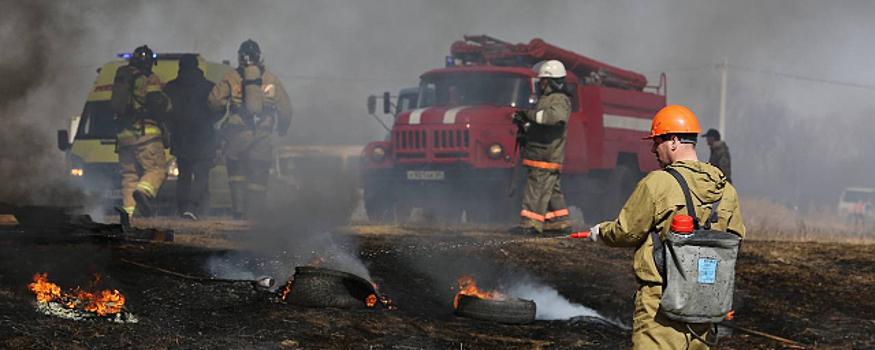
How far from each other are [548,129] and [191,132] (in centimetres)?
490

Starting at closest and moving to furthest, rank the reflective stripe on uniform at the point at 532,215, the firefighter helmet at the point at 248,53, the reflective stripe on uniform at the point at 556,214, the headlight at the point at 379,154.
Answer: the reflective stripe on uniform at the point at 532,215 → the reflective stripe on uniform at the point at 556,214 → the firefighter helmet at the point at 248,53 → the headlight at the point at 379,154

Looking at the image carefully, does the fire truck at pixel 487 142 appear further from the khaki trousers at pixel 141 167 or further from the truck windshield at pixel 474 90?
the khaki trousers at pixel 141 167

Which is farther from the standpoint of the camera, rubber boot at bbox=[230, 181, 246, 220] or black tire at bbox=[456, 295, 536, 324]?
rubber boot at bbox=[230, 181, 246, 220]

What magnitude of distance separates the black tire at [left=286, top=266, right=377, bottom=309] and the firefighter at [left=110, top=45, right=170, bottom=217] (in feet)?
21.1

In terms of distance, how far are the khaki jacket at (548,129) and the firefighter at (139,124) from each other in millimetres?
4966

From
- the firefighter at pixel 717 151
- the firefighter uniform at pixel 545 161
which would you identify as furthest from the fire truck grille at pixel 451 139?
the firefighter at pixel 717 151

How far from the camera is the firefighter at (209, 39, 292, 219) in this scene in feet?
41.7

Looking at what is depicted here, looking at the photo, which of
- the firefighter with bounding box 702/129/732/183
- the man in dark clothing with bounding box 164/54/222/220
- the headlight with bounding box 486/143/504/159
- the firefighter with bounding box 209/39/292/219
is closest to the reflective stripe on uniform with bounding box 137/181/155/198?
the man in dark clothing with bounding box 164/54/222/220

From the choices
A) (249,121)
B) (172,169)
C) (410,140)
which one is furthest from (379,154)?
(172,169)

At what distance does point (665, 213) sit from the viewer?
3.95 m

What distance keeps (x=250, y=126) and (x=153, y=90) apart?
1.38 metres

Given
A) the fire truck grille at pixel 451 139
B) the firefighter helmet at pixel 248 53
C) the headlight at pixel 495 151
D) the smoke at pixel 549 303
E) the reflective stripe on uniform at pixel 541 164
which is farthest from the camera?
the fire truck grille at pixel 451 139

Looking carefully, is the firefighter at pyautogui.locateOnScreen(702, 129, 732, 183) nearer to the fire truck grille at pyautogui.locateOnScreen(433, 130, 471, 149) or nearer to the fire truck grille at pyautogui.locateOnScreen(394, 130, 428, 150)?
the fire truck grille at pyautogui.locateOnScreen(433, 130, 471, 149)

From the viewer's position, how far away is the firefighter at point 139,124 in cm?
1286
